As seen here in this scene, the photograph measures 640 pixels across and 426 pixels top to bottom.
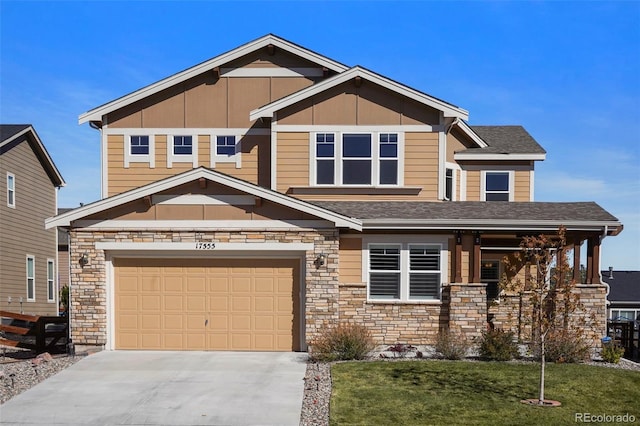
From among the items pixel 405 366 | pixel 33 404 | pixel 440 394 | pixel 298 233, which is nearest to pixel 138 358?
pixel 33 404

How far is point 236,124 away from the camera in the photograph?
68.8ft

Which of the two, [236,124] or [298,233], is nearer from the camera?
[298,233]

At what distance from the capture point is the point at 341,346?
15.0 m

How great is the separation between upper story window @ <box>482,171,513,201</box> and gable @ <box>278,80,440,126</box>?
4146 mm

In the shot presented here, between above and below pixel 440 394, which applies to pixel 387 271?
above

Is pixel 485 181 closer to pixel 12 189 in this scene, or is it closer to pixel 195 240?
pixel 195 240

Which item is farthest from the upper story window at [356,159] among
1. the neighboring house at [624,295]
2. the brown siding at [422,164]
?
the neighboring house at [624,295]

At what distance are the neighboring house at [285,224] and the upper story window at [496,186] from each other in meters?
3.16

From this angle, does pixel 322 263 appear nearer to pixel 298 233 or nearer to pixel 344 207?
pixel 298 233

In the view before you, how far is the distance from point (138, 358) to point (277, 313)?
365 centimetres

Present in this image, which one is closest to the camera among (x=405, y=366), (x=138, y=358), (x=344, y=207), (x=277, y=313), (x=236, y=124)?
(x=405, y=366)

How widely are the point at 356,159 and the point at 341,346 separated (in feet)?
22.5

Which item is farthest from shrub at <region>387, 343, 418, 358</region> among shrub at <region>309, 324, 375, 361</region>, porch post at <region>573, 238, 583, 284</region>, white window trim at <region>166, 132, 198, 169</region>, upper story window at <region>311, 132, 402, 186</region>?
white window trim at <region>166, 132, 198, 169</region>

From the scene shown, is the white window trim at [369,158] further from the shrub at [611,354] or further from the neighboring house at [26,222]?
the neighboring house at [26,222]
